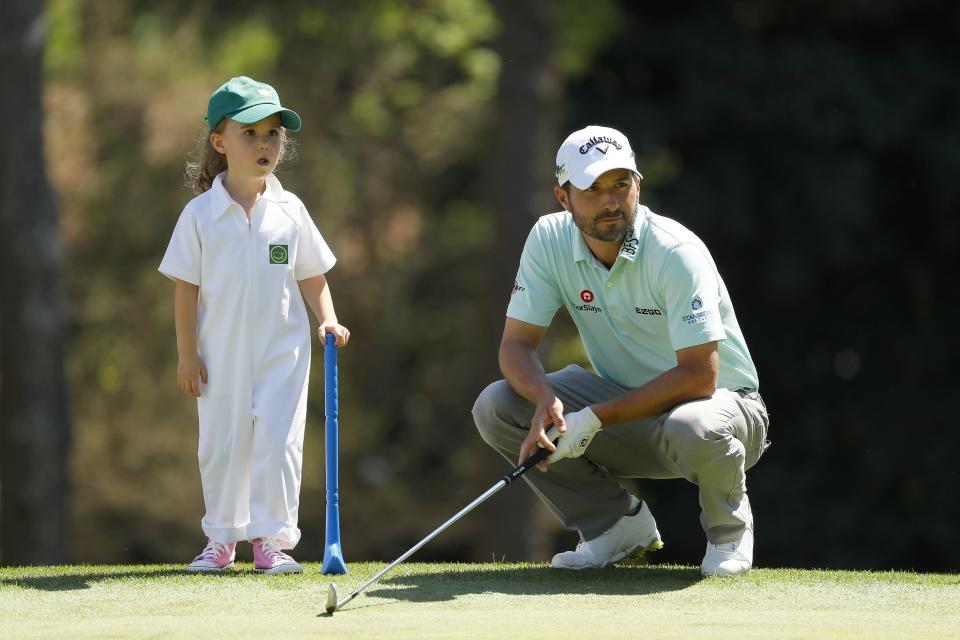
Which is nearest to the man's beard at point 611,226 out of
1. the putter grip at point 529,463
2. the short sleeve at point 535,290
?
the short sleeve at point 535,290

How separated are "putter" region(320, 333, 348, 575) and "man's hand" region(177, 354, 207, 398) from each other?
15.5 inches

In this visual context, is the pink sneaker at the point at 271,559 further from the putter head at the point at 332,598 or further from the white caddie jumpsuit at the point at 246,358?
the putter head at the point at 332,598

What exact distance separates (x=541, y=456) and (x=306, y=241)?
3.45 feet

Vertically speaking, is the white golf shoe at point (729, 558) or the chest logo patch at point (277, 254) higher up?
the chest logo patch at point (277, 254)

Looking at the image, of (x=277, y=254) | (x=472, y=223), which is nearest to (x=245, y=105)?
(x=277, y=254)

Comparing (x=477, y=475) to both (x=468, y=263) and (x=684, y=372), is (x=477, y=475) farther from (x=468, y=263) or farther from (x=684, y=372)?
(x=684, y=372)

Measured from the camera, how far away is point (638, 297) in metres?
4.68

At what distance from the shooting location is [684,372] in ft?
14.9

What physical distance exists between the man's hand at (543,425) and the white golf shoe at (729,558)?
618 millimetres

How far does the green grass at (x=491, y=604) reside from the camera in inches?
149

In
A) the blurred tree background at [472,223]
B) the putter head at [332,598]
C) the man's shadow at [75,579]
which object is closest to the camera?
the putter head at [332,598]

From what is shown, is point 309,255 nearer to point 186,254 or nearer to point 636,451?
point 186,254

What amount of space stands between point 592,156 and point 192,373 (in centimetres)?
141

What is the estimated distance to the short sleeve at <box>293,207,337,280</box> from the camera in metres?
4.88
